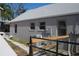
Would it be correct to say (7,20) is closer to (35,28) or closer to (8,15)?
(8,15)

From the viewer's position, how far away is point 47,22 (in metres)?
5.51

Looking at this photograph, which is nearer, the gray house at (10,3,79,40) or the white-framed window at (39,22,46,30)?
the gray house at (10,3,79,40)

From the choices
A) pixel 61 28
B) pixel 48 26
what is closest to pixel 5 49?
pixel 48 26

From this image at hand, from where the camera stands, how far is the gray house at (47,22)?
5328mm

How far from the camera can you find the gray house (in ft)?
17.5

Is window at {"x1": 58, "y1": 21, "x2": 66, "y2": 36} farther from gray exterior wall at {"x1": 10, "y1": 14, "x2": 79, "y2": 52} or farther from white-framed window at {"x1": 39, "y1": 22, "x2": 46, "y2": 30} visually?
white-framed window at {"x1": 39, "y1": 22, "x2": 46, "y2": 30}

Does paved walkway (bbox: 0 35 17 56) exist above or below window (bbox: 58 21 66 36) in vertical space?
below

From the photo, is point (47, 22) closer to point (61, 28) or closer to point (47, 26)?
point (47, 26)

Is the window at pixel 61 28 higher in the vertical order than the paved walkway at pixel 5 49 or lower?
higher

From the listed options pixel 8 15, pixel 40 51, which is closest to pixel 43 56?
pixel 40 51

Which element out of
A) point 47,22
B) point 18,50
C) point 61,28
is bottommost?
point 18,50

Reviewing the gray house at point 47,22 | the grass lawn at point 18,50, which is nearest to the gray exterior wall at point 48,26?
the gray house at point 47,22

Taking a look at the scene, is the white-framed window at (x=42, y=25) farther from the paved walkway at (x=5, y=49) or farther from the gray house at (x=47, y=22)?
the paved walkway at (x=5, y=49)

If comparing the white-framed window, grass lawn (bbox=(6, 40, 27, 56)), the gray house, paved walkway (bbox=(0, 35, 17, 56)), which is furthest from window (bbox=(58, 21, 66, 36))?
paved walkway (bbox=(0, 35, 17, 56))
